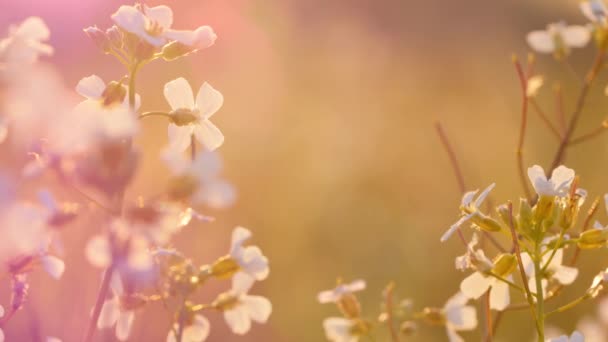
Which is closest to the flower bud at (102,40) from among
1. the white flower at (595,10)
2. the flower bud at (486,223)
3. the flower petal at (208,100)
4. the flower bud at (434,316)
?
the flower petal at (208,100)

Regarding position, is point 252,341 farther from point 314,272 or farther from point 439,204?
point 439,204

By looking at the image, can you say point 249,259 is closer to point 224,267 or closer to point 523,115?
point 224,267

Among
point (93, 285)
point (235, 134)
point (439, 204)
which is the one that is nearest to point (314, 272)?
point (439, 204)

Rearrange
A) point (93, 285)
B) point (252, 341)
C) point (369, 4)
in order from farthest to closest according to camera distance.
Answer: point (369, 4), point (252, 341), point (93, 285)

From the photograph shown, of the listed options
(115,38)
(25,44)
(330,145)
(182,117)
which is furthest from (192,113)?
(330,145)

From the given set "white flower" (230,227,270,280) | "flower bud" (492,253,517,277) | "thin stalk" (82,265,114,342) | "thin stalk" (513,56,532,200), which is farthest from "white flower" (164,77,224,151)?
"thin stalk" (513,56,532,200)

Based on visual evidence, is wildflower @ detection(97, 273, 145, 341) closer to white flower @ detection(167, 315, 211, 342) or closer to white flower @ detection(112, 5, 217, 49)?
white flower @ detection(167, 315, 211, 342)
